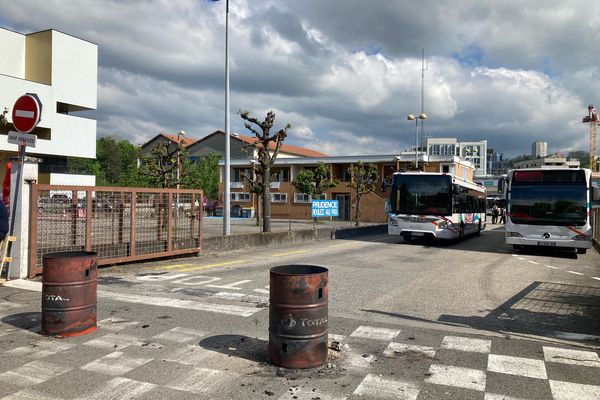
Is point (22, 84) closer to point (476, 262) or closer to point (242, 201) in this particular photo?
point (242, 201)

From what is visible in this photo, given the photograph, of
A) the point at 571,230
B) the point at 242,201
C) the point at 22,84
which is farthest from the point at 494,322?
the point at 242,201

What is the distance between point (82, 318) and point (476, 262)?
12.0 metres

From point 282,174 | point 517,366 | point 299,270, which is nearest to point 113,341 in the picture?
point 299,270

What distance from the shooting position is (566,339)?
20.0ft

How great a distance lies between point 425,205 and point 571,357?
15330mm

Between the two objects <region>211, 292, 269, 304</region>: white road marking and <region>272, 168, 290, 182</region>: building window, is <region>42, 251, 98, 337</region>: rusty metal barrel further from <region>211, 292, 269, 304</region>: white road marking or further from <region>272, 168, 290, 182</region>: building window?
<region>272, 168, 290, 182</region>: building window

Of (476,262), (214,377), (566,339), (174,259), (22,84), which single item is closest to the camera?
(214,377)

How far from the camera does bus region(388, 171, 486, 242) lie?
20.1 metres

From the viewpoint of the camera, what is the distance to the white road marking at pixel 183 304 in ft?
23.8

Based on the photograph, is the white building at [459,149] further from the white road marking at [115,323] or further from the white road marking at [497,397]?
the white road marking at [497,397]

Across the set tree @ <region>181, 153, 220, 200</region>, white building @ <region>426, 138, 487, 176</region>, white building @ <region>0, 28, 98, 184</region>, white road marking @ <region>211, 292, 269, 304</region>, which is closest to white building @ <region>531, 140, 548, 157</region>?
white building @ <region>426, 138, 487, 176</region>

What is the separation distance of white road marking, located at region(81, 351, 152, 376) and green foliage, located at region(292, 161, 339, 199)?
42398 mm

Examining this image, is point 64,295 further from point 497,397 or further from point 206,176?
point 206,176

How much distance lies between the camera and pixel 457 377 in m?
4.62
